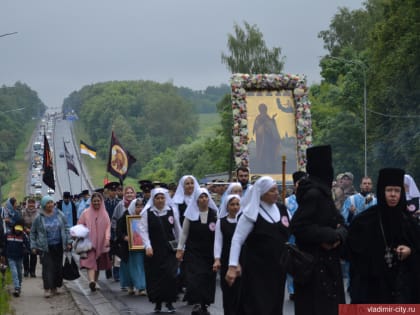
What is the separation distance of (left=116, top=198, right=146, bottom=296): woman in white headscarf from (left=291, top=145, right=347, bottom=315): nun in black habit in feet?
30.4

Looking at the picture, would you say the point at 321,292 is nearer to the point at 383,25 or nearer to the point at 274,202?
the point at 274,202

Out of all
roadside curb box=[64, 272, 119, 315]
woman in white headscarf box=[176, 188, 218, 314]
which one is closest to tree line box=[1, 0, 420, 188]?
roadside curb box=[64, 272, 119, 315]

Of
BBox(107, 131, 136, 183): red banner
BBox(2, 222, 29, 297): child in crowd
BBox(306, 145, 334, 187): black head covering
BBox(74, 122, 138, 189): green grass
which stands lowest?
BBox(74, 122, 138, 189): green grass

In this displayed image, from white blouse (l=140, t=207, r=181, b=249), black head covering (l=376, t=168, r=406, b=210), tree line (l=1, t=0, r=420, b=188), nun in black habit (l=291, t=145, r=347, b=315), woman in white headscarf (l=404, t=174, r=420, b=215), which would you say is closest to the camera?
black head covering (l=376, t=168, r=406, b=210)

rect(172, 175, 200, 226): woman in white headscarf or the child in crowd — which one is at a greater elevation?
rect(172, 175, 200, 226): woman in white headscarf

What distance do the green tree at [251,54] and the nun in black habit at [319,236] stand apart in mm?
67675

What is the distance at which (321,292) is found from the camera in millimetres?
8961

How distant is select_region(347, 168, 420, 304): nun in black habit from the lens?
28.5 ft

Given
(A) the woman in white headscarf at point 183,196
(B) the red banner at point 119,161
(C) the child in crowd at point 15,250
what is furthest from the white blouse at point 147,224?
(B) the red banner at point 119,161

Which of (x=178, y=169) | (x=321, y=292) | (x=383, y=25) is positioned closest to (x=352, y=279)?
(x=321, y=292)

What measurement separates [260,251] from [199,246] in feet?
13.3

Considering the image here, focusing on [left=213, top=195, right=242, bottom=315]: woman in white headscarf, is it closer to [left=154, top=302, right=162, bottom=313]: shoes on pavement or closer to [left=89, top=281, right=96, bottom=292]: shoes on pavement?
[left=154, top=302, right=162, bottom=313]: shoes on pavement

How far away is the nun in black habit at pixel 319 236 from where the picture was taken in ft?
29.4

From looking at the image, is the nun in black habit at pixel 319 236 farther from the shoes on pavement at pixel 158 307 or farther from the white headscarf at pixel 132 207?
the white headscarf at pixel 132 207
